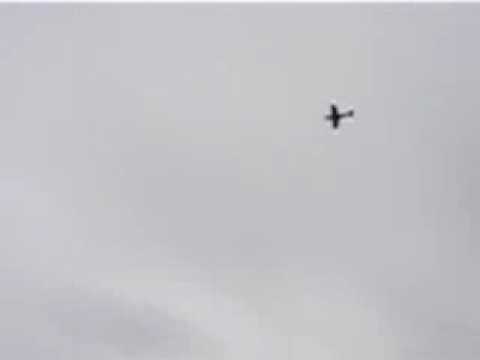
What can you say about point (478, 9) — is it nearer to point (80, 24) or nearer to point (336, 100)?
point (336, 100)

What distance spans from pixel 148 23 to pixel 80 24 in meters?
13.6

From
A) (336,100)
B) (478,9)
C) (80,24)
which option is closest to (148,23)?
(80,24)

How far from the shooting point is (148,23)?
152m

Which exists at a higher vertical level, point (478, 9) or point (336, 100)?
point (478, 9)

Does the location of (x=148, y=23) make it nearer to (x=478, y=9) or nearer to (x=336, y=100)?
(x=336, y=100)

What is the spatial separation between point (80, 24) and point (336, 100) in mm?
53183

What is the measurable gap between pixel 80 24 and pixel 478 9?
252 feet

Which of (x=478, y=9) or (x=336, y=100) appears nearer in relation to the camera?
(x=478, y=9)

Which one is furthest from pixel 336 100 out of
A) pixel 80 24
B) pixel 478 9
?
pixel 80 24

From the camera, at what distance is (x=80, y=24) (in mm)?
148500

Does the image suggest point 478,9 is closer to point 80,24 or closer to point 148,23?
point 148,23

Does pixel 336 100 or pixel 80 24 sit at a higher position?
pixel 80 24

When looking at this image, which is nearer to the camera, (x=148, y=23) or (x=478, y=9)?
(x=478, y=9)

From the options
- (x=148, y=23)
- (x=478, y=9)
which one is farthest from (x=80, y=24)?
(x=478, y=9)
